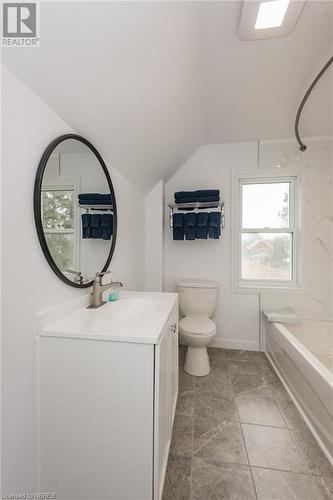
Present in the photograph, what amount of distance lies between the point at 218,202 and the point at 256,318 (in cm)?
141

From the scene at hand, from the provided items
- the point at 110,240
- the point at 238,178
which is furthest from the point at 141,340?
the point at 238,178

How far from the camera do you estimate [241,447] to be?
1.28 meters

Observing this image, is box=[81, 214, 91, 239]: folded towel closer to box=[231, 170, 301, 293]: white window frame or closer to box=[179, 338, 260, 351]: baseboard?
box=[231, 170, 301, 293]: white window frame

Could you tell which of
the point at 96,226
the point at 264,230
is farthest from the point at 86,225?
the point at 264,230

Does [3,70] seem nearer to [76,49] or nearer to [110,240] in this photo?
[76,49]

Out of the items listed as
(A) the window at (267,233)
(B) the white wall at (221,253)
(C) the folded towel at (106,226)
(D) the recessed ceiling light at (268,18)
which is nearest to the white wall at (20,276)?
(C) the folded towel at (106,226)

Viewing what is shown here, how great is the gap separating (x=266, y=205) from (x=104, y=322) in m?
2.32

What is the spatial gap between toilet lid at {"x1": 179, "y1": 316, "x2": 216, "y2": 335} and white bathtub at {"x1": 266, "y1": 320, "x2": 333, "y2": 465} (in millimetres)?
643

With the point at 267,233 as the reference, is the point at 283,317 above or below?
below

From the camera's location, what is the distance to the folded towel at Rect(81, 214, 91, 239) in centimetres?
122

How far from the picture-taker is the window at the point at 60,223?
94 centimetres

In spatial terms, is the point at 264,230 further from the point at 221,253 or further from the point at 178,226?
the point at 178,226

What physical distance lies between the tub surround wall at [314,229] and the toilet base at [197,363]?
0.98 metres

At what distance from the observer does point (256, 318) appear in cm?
244
